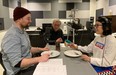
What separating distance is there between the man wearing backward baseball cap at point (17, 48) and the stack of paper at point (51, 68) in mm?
87

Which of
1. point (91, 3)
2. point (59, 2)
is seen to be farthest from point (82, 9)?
point (59, 2)

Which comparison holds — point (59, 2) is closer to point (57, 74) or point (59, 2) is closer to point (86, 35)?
point (86, 35)

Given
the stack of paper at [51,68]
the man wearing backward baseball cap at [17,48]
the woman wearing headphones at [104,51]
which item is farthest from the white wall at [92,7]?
the stack of paper at [51,68]

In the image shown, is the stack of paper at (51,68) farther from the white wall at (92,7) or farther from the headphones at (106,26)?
the white wall at (92,7)

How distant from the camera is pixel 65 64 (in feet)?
4.31

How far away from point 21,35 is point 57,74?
2.08ft

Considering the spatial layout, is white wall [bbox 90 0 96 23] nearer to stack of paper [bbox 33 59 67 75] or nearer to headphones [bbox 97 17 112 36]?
headphones [bbox 97 17 112 36]

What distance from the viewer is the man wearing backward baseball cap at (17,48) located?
1248 millimetres

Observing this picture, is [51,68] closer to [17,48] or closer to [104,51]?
[17,48]

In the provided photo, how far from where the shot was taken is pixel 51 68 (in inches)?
46.8

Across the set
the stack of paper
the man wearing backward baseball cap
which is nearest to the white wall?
the man wearing backward baseball cap

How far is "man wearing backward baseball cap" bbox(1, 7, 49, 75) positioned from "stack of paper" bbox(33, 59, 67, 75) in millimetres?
87

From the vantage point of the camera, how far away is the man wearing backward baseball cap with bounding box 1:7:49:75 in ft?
4.09

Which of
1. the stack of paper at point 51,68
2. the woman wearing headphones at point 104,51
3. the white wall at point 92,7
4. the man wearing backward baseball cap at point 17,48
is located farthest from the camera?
the white wall at point 92,7
